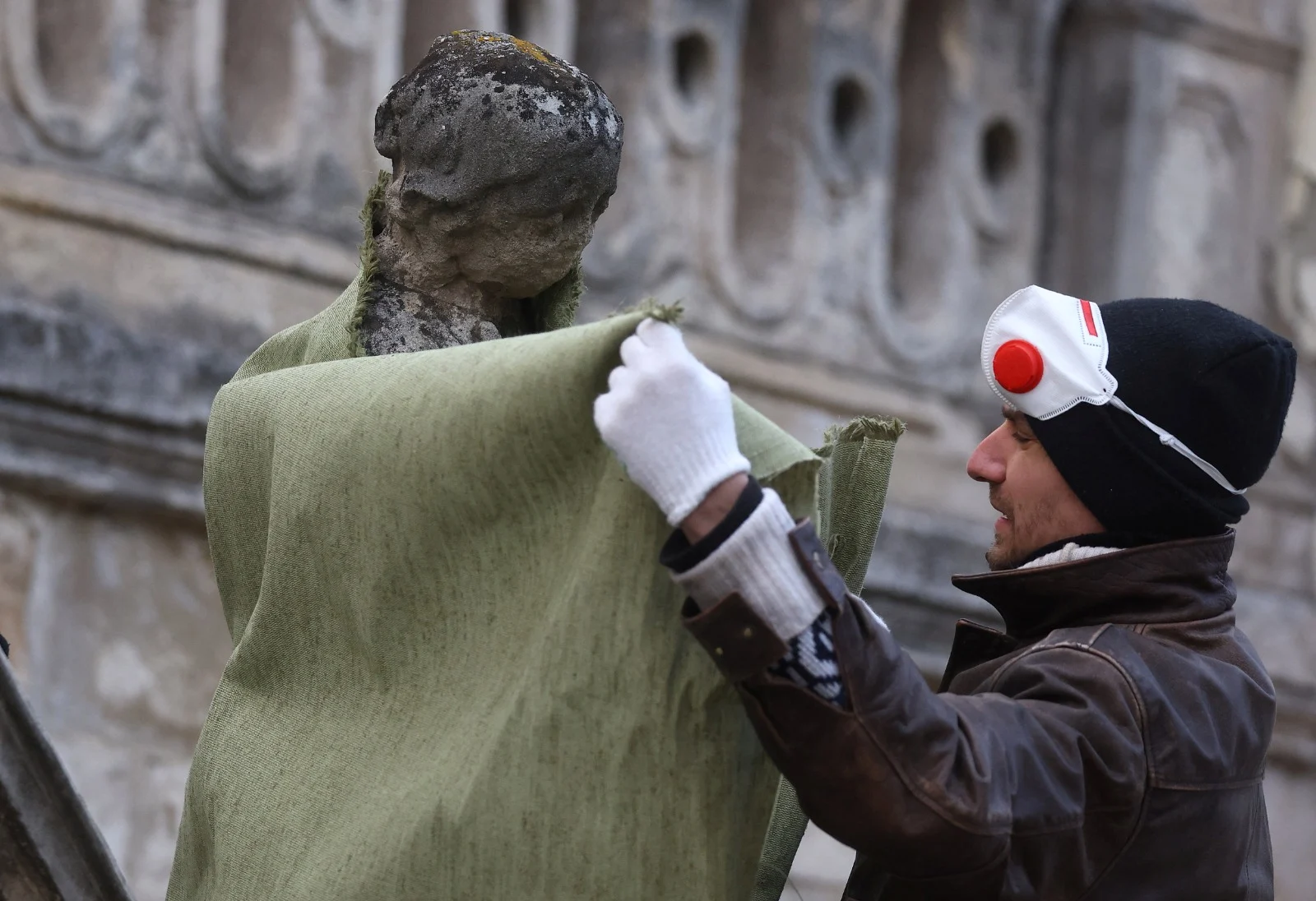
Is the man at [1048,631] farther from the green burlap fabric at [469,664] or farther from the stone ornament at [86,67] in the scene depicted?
the stone ornament at [86,67]

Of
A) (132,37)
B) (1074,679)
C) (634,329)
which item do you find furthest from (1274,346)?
(132,37)

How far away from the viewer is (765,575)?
170 centimetres

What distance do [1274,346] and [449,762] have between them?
27.2 inches

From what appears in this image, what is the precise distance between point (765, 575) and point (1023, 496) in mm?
363

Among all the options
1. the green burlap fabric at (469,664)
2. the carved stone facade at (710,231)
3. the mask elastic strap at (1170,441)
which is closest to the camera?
the green burlap fabric at (469,664)

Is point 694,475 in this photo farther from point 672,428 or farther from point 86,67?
point 86,67

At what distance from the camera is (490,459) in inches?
73.0

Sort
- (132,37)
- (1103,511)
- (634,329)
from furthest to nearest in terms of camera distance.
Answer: (132,37)
(1103,511)
(634,329)

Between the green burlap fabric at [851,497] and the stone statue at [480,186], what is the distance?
0.27 meters

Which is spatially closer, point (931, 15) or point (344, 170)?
point (344, 170)

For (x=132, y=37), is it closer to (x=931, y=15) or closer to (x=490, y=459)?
(x=931, y=15)

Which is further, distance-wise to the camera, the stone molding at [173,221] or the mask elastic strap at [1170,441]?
the stone molding at [173,221]

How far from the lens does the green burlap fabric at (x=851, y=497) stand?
1.97 meters

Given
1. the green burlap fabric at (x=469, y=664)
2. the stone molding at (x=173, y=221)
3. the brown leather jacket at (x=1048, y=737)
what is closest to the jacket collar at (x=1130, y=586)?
the brown leather jacket at (x=1048, y=737)
